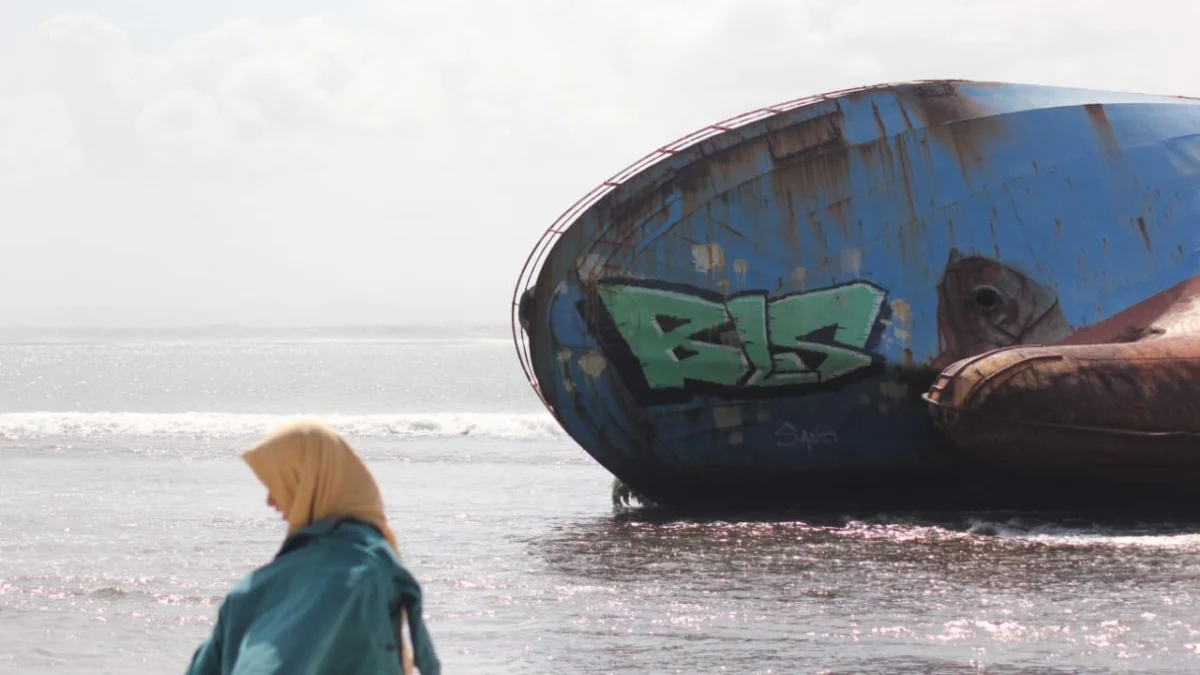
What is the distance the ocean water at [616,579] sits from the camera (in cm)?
859

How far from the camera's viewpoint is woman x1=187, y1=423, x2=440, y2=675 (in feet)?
11.3

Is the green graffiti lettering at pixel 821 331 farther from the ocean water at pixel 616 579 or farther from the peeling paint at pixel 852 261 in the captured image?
the ocean water at pixel 616 579

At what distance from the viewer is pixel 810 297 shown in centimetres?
1409

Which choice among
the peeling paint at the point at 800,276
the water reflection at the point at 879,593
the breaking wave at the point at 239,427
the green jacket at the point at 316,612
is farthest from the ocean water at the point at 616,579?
the breaking wave at the point at 239,427

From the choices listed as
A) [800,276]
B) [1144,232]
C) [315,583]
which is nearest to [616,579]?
[800,276]

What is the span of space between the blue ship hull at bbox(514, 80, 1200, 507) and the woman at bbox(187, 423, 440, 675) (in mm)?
10530

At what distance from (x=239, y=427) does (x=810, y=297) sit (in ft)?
57.8

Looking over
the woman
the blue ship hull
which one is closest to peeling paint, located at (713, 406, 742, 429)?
the blue ship hull

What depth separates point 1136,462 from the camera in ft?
42.8

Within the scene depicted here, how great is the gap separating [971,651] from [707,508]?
621 centimetres

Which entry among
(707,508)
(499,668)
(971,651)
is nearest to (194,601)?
(499,668)

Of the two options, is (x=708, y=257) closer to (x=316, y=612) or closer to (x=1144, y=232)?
(x=1144, y=232)
